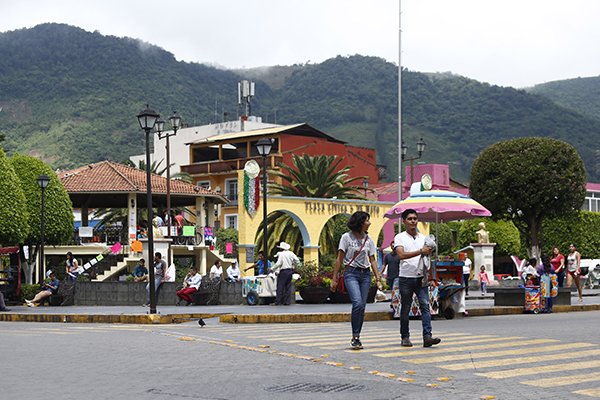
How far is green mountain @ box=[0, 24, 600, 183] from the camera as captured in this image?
102375 mm

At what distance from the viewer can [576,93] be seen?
145375mm

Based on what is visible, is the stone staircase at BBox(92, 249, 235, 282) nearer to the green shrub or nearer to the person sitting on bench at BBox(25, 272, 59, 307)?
the person sitting on bench at BBox(25, 272, 59, 307)

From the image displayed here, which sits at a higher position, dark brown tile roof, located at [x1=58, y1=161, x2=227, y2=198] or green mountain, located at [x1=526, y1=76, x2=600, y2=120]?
green mountain, located at [x1=526, y1=76, x2=600, y2=120]

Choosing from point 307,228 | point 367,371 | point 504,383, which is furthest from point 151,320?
point 307,228

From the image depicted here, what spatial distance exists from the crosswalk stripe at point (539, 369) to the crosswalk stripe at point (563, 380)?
343 mm

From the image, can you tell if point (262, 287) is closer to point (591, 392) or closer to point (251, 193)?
point (251, 193)

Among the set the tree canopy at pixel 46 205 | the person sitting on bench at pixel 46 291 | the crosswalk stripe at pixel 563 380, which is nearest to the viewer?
the crosswalk stripe at pixel 563 380

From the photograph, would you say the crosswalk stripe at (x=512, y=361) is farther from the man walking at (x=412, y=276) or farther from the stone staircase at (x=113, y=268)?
the stone staircase at (x=113, y=268)

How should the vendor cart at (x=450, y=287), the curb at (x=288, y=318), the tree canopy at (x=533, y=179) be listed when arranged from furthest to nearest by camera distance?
the tree canopy at (x=533, y=179) → the curb at (x=288, y=318) → the vendor cart at (x=450, y=287)

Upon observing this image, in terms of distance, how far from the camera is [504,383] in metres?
7.03

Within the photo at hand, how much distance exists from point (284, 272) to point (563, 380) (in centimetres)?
1403

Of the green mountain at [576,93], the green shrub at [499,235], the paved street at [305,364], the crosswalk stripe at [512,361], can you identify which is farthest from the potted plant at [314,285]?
the green mountain at [576,93]

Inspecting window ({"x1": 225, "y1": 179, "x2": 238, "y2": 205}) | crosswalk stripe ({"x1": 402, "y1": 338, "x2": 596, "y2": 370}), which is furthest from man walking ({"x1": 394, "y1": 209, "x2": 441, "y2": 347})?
window ({"x1": 225, "y1": 179, "x2": 238, "y2": 205})

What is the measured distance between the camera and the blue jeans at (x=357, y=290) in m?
9.58
